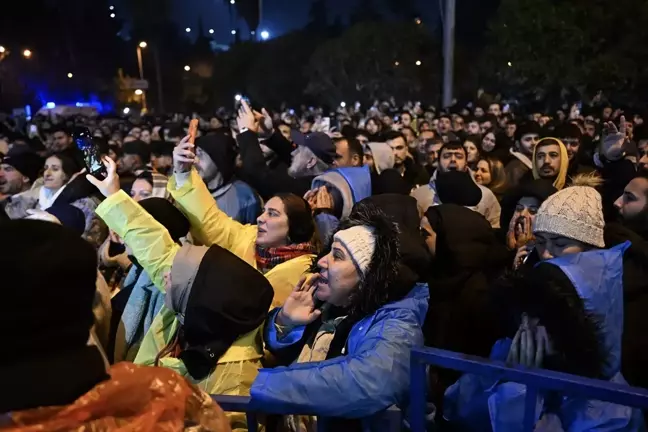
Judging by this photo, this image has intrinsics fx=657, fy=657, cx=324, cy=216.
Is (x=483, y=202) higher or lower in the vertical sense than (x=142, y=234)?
lower

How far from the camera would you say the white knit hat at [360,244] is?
258 cm

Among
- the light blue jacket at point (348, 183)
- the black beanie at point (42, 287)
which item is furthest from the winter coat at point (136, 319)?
the black beanie at point (42, 287)

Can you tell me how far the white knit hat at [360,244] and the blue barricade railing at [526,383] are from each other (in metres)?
0.50

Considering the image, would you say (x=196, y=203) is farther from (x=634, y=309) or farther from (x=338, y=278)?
(x=634, y=309)

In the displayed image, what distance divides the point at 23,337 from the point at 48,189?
457 centimetres

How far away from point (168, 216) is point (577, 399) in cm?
230

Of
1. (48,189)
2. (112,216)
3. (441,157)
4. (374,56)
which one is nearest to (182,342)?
(112,216)

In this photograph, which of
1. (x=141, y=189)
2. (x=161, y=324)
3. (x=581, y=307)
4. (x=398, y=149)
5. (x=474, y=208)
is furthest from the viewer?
(x=398, y=149)

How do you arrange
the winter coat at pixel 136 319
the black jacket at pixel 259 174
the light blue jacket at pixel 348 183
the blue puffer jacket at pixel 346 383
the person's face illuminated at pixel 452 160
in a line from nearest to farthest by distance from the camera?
the blue puffer jacket at pixel 346 383
the winter coat at pixel 136 319
the light blue jacket at pixel 348 183
the black jacket at pixel 259 174
the person's face illuminated at pixel 452 160

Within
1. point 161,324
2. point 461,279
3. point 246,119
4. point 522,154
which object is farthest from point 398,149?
point 161,324

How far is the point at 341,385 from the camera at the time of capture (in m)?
2.17

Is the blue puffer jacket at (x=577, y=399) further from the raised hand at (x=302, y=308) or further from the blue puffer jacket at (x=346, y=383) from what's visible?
the raised hand at (x=302, y=308)

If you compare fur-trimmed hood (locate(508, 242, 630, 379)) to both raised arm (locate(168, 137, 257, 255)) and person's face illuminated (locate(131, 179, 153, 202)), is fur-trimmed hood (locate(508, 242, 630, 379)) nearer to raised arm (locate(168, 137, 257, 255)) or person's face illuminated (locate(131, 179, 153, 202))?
raised arm (locate(168, 137, 257, 255))

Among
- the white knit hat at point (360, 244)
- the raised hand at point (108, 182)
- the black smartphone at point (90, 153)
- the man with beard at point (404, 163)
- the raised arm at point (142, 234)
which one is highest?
the black smartphone at point (90, 153)
